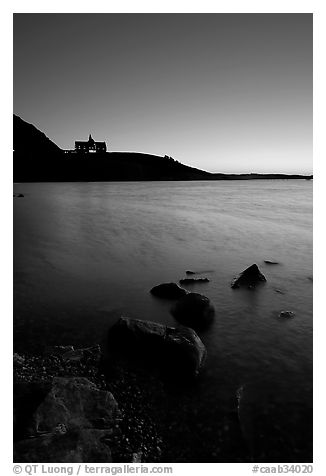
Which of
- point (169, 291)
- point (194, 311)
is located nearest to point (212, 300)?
point (169, 291)

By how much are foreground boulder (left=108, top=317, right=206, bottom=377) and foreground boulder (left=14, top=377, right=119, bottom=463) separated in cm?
155

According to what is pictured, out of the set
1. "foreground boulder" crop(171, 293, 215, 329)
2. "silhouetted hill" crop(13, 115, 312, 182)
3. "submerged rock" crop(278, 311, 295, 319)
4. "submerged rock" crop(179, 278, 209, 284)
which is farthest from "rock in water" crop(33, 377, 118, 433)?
"silhouetted hill" crop(13, 115, 312, 182)

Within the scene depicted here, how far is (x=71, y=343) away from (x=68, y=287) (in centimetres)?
458

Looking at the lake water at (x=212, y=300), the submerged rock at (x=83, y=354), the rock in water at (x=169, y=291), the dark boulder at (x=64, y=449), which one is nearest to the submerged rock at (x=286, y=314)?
the lake water at (x=212, y=300)

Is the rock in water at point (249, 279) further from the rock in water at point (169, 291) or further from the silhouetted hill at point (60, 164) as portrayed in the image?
the silhouetted hill at point (60, 164)

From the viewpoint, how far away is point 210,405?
18.7 feet

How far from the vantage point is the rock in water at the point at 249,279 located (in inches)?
471

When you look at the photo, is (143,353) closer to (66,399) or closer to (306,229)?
(66,399)

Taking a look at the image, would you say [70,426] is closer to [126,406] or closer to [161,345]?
[126,406]

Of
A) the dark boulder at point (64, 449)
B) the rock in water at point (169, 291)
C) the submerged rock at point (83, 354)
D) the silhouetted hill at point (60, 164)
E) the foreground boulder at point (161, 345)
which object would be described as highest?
the silhouetted hill at point (60, 164)

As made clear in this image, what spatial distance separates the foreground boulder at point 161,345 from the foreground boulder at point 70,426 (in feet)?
5.10

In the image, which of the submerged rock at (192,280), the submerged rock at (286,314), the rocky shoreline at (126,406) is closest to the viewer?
the rocky shoreline at (126,406)

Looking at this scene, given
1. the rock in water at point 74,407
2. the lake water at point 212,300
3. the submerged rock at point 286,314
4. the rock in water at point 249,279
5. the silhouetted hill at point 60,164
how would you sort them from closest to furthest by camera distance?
the rock in water at point 74,407 < the lake water at point 212,300 < the submerged rock at point 286,314 < the rock in water at point 249,279 < the silhouetted hill at point 60,164
